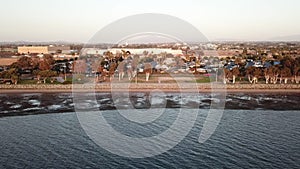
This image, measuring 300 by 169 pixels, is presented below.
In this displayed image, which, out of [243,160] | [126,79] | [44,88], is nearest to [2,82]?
[44,88]

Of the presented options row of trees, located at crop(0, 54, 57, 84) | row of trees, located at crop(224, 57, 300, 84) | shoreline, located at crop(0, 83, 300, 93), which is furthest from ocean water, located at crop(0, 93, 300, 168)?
row of trees, located at crop(0, 54, 57, 84)

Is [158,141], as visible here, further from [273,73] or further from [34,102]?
[273,73]

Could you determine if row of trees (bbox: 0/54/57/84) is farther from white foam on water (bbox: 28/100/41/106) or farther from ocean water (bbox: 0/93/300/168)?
ocean water (bbox: 0/93/300/168)

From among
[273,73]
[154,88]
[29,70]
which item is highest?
[273,73]

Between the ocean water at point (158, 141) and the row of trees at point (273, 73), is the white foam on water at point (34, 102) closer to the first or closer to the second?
the ocean water at point (158, 141)

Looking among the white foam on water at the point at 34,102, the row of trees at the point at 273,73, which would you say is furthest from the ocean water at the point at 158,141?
the row of trees at the point at 273,73

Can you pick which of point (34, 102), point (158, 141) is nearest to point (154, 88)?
point (34, 102)

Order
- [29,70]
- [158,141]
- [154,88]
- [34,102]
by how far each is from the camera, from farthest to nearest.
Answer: [29,70] < [154,88] < [34,102] < [158,141]
